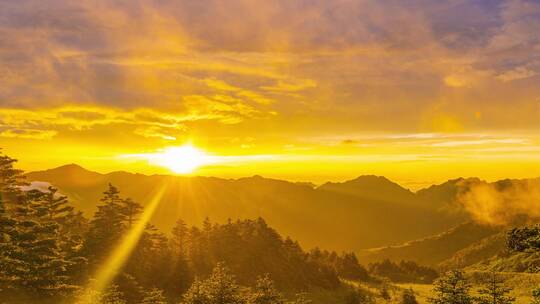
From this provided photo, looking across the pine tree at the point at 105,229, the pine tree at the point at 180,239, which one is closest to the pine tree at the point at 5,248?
the pine tree at the point at 105,229

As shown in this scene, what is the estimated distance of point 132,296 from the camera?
48.6 meters

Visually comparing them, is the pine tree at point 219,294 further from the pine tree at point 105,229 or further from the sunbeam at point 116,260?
the pine tree at point 105,229

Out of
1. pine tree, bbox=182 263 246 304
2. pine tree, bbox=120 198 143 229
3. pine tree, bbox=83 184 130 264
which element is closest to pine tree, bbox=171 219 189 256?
pine tree, bbox=120 198 143 229

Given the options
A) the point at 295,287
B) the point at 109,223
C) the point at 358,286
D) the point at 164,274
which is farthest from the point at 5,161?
the point at 358,286

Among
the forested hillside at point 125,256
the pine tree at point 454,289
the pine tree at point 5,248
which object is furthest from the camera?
the forested hillside at point 125,256

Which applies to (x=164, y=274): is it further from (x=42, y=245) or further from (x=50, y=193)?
(x=42, y=245)

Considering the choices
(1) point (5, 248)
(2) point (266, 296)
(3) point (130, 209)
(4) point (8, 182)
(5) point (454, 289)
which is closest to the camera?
(2) point (266, 296)


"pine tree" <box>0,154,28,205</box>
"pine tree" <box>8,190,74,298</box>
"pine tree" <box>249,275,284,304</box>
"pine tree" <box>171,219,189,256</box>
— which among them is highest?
"pine tree" <box>0,154,28,205</box>

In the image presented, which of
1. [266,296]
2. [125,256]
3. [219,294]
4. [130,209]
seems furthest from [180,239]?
[266,296]

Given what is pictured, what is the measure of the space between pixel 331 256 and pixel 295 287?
2850 centimetres

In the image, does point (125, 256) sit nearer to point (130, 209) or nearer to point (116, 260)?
point (116, 260)

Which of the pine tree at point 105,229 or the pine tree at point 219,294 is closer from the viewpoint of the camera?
the pine tree at point 219,294

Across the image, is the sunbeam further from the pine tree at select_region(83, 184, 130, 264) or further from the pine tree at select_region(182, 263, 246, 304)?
the pine tree at select_region(182, 263, 246, 304)

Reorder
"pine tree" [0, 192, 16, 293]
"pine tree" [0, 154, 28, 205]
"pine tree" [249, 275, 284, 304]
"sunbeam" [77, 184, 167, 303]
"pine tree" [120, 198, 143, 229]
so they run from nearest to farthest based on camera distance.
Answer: "pine tree" [249, 275, 284, 304] → "pine tree" [0, 192, 16, 293] → "pine tree" [0, 154, 28, 205] → "sunbeam" [77, 184, 167, 303] → "pine tree" [120, 198, 143, 229]
